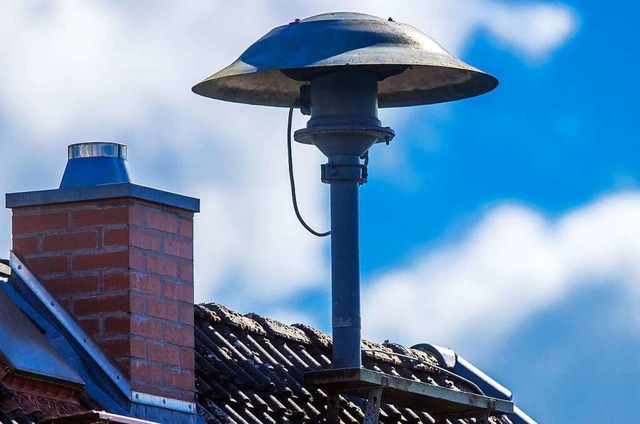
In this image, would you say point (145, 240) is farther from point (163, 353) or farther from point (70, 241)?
point (163, 353)

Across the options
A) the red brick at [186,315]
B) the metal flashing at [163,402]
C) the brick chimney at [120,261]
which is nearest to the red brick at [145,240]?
the brick chimney at [120,261]

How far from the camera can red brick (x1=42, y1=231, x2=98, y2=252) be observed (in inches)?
434

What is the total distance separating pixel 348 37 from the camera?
41.1 feet

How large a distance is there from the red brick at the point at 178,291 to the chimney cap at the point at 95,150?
2.63 feet

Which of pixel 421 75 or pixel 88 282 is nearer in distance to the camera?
pixel 88 282

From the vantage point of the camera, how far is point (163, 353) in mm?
11094

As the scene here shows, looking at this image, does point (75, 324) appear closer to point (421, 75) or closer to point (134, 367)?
point (134, 367)

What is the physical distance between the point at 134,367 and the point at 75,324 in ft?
1.32

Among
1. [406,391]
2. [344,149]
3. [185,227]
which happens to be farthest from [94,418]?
[344,149]

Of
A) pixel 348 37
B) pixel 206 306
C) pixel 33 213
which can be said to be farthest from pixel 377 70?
pixel 33 213

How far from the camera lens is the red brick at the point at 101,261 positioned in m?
10.9

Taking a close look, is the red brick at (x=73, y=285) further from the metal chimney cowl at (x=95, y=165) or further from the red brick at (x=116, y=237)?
the metal chimney cowl at (x=95, y=165)

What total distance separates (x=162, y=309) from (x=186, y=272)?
340mm

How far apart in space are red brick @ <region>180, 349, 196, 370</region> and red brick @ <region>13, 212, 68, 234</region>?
94cm
